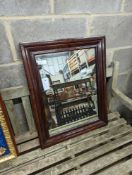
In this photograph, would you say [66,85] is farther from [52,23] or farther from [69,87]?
[52,23]

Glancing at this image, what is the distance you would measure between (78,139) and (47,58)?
1.89ft

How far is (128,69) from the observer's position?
4.12 ft

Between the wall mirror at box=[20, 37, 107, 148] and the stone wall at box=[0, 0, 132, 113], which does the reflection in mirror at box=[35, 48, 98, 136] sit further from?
the stone wall at box=[0, 0, 132, 113]

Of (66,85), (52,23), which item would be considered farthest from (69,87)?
(52,23)

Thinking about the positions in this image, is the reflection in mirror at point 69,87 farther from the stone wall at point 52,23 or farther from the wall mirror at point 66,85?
the stone wall at point 52,23

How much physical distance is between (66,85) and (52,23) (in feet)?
1.22

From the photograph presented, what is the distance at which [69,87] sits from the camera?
39.1 inches

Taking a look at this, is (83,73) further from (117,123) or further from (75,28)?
(117,123)

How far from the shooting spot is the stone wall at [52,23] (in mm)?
778

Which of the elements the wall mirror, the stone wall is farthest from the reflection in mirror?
the stone wall

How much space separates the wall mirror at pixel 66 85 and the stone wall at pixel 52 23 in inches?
2.5

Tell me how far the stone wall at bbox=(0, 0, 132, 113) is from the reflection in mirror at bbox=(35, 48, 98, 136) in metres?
0.12

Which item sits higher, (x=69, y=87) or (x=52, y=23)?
(x=52, y=23)

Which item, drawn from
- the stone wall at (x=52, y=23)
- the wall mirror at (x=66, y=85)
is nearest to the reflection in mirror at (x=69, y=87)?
the wall mirror at (x=66, y=85)
